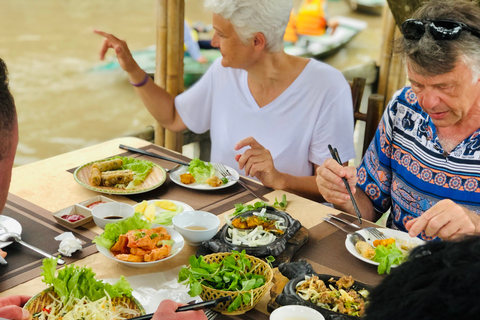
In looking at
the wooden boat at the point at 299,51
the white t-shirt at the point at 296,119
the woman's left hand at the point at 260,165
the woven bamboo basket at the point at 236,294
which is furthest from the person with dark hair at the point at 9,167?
the wooden boat at the point at 299,51

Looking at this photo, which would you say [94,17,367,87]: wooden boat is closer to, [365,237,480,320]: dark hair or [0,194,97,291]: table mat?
[0,194,97,291]: table mat

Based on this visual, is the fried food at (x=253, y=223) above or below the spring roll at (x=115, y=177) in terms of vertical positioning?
above

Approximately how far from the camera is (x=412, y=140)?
2217 millimetres

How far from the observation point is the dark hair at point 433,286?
55cm

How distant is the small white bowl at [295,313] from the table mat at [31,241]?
2.31 ft

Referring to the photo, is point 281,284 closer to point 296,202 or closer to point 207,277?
point 207,277

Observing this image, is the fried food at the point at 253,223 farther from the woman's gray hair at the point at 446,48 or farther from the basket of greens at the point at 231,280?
the woman's gray hair at the point at 446,48

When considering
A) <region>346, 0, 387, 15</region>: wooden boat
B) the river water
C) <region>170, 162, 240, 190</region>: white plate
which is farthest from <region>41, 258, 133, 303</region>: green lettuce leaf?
<region>346, 0, 387, 15</region>: wooden boat

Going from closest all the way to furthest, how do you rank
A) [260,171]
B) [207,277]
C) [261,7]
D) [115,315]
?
[115,315], [207,277], [260,171], [261,7]

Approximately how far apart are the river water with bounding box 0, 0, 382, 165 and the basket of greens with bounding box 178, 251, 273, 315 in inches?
382

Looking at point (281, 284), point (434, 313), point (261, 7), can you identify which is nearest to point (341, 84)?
point (261, 7)

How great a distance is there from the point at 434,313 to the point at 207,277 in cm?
99

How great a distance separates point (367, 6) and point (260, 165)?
68.6 ft

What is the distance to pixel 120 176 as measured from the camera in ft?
7.36
